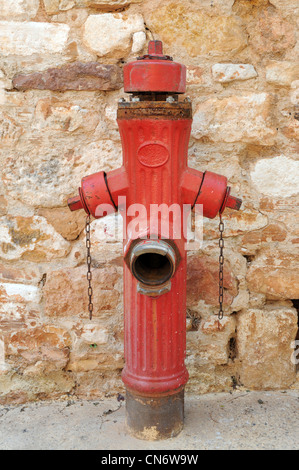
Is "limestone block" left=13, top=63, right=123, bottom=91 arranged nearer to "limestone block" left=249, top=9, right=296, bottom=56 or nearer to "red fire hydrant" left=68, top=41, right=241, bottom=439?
"red fire hydrant" left=68, top=41, right=241, bottom=439

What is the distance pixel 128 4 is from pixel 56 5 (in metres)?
0.32

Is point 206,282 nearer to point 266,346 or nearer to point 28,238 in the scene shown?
point 266,346

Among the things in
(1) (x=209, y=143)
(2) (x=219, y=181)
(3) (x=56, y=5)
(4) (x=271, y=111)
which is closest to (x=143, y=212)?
(2) (x=219, y=181)

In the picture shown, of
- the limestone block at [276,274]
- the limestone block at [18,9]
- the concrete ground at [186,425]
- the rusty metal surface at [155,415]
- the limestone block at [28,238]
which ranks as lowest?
the concrete ground at [186,425]

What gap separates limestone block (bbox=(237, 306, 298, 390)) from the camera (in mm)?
2471

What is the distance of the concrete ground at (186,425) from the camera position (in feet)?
6.93

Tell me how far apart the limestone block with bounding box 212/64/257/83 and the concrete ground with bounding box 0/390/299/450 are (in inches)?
60.3

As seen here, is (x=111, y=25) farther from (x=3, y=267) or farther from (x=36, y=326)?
(x=36, y=326)

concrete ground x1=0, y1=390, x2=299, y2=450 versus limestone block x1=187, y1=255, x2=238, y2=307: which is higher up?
limestone block x1=187, y1=255, x2=238, y2=307

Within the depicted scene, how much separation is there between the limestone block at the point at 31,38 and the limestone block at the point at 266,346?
1.56 metres

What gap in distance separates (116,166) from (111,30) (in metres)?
0.60

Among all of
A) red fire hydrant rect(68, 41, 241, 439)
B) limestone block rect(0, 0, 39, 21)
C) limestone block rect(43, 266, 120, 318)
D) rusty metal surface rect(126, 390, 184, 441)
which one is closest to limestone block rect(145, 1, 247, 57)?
red fire hydrant rect(68, 41, 241, 439)

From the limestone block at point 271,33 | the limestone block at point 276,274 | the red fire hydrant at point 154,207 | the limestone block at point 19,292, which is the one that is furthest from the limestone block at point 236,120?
the limestone block at point 19,292

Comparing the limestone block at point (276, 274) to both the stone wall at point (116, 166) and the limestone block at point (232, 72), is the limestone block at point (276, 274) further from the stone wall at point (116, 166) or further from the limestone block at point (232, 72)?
the limestone block at point (232, 72)
